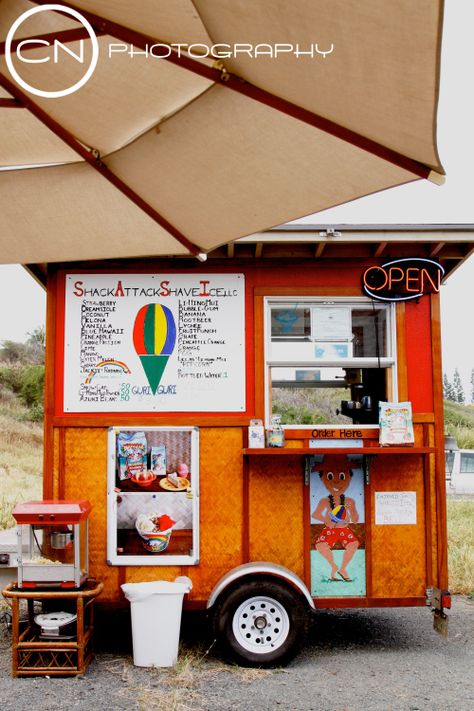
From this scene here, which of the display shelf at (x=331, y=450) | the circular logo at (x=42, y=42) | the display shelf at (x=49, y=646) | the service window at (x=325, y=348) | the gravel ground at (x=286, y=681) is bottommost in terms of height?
the gravel ground at (x=286, y=681)

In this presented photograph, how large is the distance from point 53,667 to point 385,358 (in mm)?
3536

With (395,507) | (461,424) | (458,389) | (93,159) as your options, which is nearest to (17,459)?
(461,424)

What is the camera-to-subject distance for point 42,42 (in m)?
2.63

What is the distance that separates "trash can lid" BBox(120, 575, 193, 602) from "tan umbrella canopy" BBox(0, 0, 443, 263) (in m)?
2.82

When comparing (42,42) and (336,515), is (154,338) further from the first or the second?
(42,42)

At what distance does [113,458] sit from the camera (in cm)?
590

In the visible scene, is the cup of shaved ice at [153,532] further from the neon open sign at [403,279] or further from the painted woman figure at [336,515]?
the neon open sign at [403,279]

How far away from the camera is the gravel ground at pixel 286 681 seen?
476 centimetres

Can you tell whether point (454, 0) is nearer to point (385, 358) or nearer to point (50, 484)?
point (385, 358)

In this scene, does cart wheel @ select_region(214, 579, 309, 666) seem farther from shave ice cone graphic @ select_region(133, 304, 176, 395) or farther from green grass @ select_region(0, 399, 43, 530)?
green grass @ select_region(0, 399, 43, 530)

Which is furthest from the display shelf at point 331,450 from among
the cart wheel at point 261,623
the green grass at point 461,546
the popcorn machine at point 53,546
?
the green grass at point 461,546

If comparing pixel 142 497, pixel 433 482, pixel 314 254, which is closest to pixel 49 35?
pixel 314 254

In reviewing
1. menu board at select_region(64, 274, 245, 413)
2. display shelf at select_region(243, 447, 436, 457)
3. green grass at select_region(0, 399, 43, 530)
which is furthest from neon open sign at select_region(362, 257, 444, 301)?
green grass at select_region(0, 399, 43, 530)

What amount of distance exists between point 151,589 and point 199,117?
3772 millimetres
